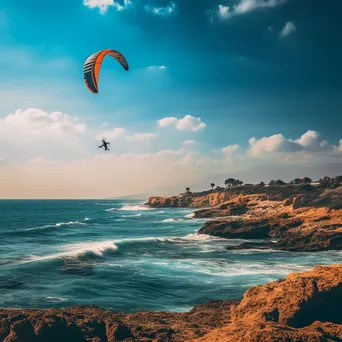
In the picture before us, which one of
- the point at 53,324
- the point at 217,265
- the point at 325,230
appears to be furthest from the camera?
the point at 325,230

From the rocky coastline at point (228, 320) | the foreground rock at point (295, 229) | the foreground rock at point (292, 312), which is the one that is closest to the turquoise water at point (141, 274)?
the foreground rock at point (295, 229)

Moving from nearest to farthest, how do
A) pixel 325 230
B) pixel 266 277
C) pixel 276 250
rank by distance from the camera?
pixel 266 277
pixel 276 250
pixel 325 230

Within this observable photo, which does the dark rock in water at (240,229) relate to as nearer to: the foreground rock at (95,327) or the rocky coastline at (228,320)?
the rocky coastline at (228,320)

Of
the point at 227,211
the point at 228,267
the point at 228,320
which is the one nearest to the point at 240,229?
the point at 228,267

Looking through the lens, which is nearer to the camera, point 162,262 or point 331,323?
point 331,323

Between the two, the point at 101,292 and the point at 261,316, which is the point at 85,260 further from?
the point at 261,316

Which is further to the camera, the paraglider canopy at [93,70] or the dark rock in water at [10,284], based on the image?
the paraglider canopy at [93,70]

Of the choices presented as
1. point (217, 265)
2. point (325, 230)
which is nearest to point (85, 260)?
point (217, 265)
